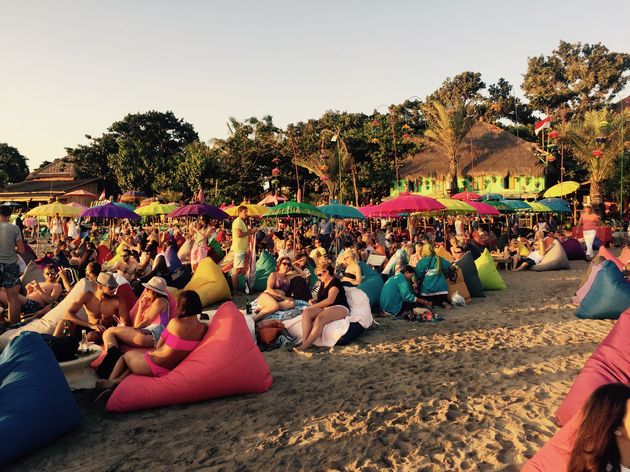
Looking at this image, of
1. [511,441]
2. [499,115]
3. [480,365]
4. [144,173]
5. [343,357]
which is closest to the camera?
[511,441]

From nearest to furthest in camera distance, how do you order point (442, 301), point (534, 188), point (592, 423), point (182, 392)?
1. point (592, 423)
2. point (182, 392)
3. point (442, 301)
4. point (534, 188)

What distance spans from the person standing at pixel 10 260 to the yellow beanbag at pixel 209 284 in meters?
2.47

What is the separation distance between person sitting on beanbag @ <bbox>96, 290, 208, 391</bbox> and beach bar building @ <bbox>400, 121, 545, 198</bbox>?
24114mm

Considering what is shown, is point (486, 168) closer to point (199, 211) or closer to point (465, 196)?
point (465, 196)

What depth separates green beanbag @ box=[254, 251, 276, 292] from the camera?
9062 mm

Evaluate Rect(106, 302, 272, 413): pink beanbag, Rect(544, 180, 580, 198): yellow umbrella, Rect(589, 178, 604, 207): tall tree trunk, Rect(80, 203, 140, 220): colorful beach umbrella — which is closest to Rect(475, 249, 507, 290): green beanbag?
Rect(106, 302, 272, 413): pink beanbag

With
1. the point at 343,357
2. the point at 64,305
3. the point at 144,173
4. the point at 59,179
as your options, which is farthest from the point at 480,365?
the point at 59,179

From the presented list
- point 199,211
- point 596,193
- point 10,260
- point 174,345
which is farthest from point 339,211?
point 596,193

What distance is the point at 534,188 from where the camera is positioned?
2573 cm

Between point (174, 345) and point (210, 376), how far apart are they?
39 cm

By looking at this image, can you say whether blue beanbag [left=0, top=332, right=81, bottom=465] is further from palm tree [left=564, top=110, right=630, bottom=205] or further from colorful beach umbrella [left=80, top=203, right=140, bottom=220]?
palm tree [left=564, top=110, right=630, bottom=205]

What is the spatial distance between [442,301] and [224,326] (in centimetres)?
486

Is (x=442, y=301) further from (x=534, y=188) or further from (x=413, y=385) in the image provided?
(x=534, y=188)

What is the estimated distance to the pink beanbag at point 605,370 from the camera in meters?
3.12
